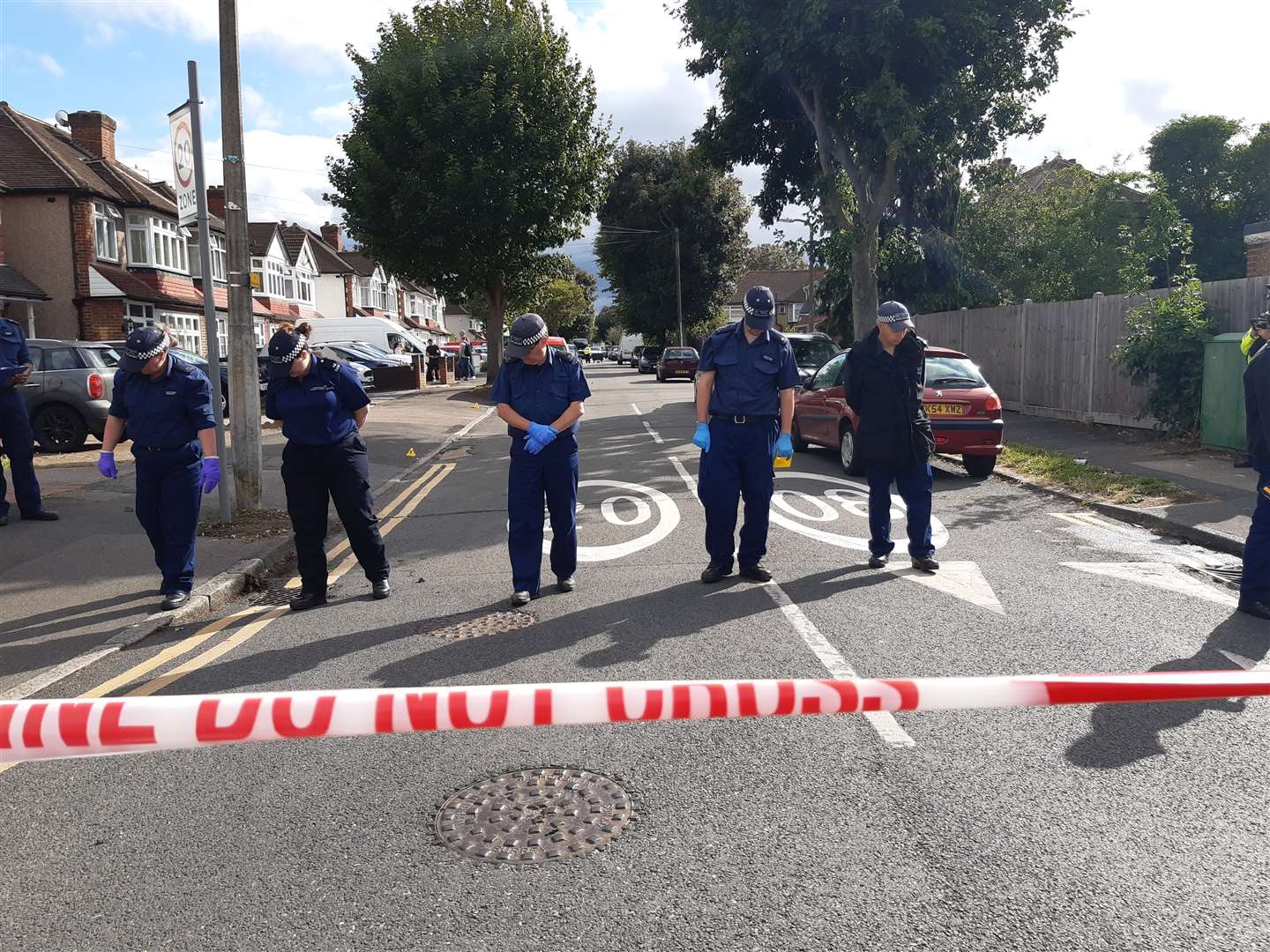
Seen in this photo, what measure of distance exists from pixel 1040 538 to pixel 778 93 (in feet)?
55.5

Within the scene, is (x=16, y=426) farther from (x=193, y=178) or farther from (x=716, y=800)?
(x=716, y=800)

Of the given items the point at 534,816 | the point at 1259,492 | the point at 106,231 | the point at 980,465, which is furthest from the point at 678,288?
the point at 534,816

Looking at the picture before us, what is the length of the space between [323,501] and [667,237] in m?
54.5

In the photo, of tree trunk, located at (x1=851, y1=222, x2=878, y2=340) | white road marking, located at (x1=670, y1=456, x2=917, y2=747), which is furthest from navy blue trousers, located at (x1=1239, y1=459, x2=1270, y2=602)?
tree trunk, located at (x1=851, y1=222, x2=878, y2=340)

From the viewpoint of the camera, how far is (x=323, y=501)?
23.2 ft

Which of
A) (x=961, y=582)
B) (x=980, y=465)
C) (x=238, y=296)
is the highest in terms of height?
(x=238, y=296)

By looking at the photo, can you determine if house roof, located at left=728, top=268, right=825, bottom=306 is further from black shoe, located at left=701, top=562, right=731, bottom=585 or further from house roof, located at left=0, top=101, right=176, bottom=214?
black shoe, located at left=701, top=562, right=731, bottom=585

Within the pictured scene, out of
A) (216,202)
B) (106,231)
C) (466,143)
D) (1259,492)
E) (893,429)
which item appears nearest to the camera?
(1259,492)

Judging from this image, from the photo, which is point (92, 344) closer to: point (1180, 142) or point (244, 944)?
point (244, 944)

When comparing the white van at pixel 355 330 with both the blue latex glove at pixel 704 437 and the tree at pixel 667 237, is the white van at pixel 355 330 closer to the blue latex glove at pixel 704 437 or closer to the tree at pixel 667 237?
the tree at pixel 667 237

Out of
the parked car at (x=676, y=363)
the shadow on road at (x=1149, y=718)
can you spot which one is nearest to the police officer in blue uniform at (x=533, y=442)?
the shadow on road at (x=1149, y=718)

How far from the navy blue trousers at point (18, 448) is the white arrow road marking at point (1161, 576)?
924 centimetres

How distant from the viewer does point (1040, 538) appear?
28.7 feet

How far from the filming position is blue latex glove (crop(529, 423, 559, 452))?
672cm
